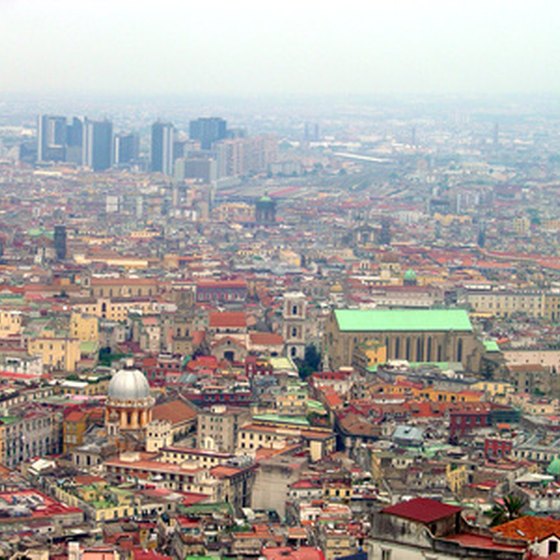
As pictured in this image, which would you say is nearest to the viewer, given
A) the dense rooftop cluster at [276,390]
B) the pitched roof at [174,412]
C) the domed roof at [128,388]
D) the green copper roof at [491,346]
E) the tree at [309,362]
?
the dense rooftop cluster at [276,390]

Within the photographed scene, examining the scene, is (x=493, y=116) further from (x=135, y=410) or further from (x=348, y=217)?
(x=135, y=410)

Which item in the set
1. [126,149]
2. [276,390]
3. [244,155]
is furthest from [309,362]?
[126,149]

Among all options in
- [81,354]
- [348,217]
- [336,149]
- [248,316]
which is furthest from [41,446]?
[336,149]

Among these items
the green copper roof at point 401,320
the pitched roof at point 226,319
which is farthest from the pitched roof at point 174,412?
the pitched roof at point 226,319

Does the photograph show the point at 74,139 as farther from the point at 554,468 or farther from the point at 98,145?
the point at 554,468

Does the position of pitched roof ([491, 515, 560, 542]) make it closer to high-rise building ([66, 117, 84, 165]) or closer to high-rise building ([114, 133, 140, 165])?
high-rise building ([114, 133, 140, 165])

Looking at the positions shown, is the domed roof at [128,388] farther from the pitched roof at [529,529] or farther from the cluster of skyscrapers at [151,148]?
the cluster of skyscrapers at [151,148]

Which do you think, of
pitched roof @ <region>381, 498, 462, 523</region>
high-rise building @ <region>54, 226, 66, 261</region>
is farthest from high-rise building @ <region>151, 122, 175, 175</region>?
pitched roof @ <region>381, 498, 462, 523</region>
